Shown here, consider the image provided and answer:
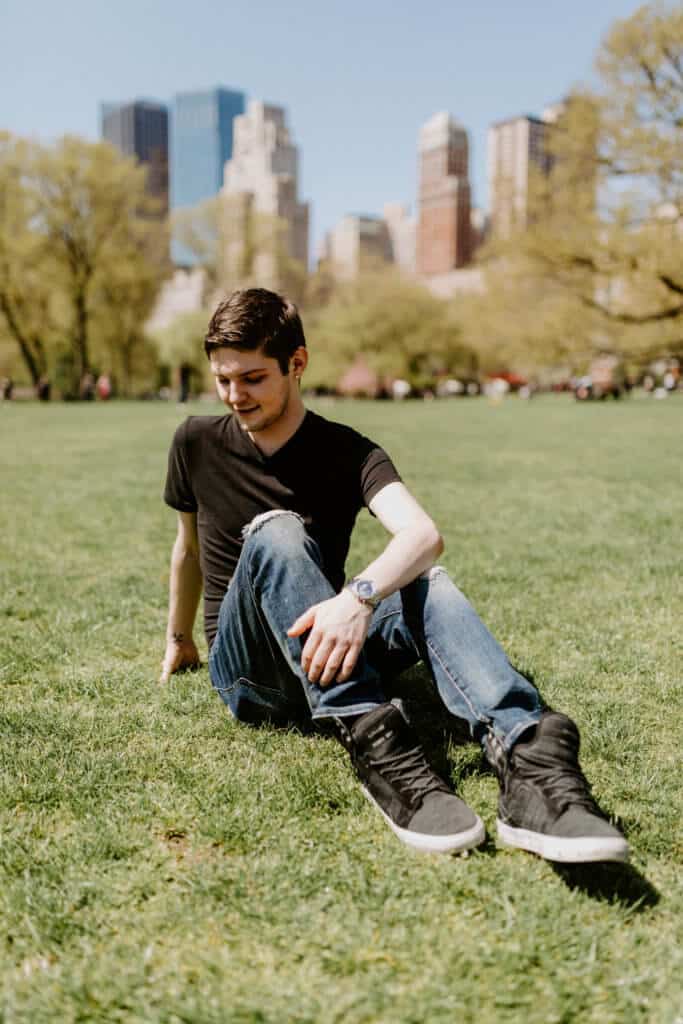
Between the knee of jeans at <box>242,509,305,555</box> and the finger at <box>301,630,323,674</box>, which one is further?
the knee of jeans at <box>242,509,305,555</box>

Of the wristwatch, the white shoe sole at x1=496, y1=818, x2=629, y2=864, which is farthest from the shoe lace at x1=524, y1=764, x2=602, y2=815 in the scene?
the wristwatch

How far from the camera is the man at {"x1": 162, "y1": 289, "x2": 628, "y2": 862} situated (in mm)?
2461

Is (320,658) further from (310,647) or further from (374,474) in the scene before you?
(374,474)

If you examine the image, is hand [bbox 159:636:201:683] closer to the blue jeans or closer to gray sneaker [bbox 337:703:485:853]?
the blue jeans

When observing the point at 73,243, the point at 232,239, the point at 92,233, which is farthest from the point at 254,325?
the point at 232,239

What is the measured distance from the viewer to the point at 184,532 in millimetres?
3549

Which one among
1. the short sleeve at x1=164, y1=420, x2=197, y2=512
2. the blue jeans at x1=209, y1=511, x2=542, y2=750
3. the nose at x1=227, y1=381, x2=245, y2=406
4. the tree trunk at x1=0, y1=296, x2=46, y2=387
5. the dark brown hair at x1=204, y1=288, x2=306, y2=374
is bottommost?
the blue jeans at x1=209, y1=511, x2=542, y2=750

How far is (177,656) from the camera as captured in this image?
3.87 m

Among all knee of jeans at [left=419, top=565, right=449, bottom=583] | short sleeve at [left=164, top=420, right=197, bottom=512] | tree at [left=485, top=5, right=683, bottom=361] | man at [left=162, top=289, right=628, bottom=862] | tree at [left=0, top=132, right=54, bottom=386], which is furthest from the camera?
tree at [left=0, top=132, right=54, bottom=386]

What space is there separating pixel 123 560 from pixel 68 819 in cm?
407

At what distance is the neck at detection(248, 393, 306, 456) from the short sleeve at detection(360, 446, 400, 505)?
0.31m

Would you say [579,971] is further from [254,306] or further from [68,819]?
[254,306]

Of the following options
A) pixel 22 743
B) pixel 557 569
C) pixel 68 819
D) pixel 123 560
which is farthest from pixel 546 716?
pixel 123 560

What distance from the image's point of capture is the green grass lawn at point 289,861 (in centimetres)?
192
